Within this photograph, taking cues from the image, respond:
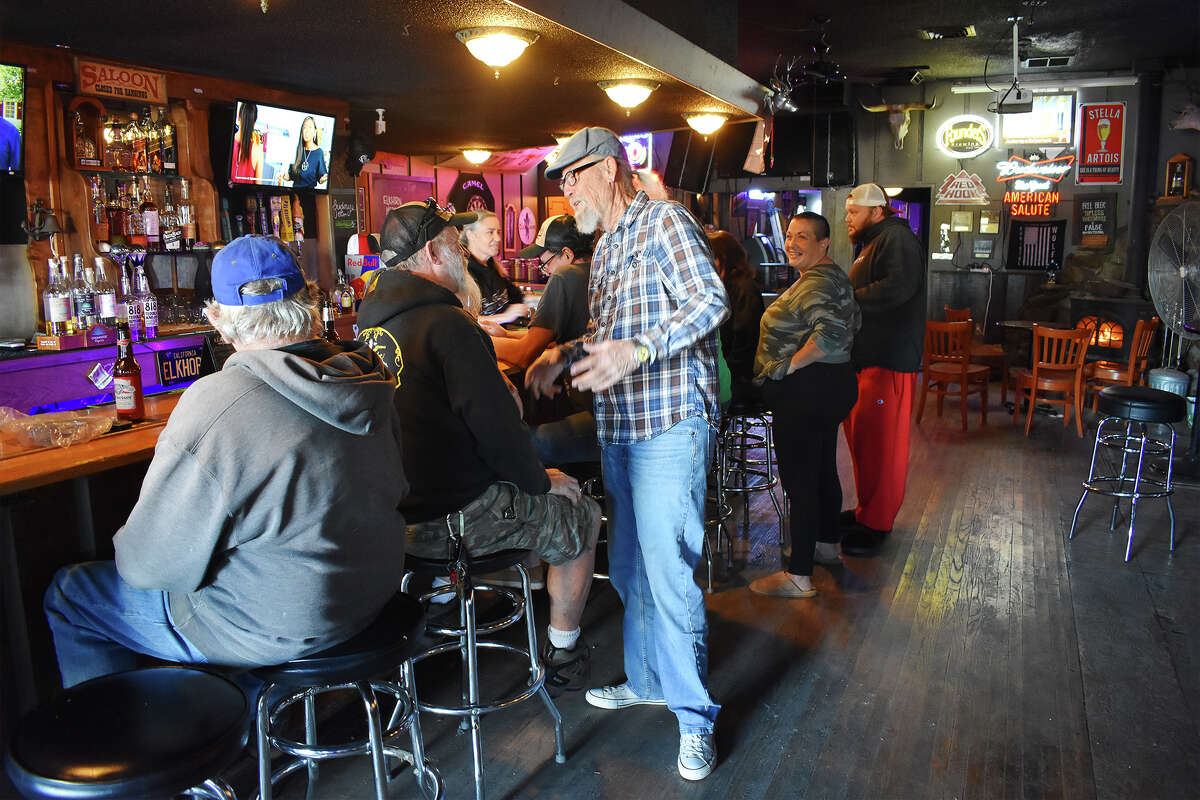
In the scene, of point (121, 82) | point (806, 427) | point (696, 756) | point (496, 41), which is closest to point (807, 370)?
point (806, 427)

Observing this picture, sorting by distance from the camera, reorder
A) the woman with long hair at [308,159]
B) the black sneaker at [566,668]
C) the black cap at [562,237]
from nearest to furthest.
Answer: the black sneaker at [566,668]
the black cap at [562,237]
the woman with long hair at [308,159]

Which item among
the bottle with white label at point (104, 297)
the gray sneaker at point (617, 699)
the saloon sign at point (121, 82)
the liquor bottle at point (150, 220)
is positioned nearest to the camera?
the gray sneaker at point (617, 699)

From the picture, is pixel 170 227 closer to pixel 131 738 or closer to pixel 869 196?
pixel 869 196

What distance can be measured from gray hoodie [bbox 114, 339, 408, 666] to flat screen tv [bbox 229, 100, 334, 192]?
4.80 metres

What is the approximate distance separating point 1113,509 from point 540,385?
12.8ft

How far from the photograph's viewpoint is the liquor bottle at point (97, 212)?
17.5 feet

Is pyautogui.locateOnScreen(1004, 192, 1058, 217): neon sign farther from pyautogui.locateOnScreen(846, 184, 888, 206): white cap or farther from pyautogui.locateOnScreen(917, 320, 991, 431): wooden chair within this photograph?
pyautogui.locateOnScreen(846, 184, 888, 206): white cap

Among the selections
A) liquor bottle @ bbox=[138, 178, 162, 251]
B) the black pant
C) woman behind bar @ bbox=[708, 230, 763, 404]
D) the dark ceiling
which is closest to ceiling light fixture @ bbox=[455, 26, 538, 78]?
the dark ceiling

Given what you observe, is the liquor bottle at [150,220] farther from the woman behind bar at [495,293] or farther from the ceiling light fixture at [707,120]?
the ceiling light fixture at [707,120]

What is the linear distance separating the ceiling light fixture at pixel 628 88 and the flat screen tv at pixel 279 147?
7.84 feet

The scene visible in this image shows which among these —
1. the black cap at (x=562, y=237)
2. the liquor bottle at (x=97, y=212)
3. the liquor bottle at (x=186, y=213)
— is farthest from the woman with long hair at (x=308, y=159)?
the black cap at (x=562, y=237)

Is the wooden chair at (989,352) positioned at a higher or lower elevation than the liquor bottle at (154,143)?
lower

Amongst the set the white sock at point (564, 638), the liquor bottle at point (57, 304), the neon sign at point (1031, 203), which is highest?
the neon sign at point (1031, 203)

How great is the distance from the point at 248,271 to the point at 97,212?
4281 mm
